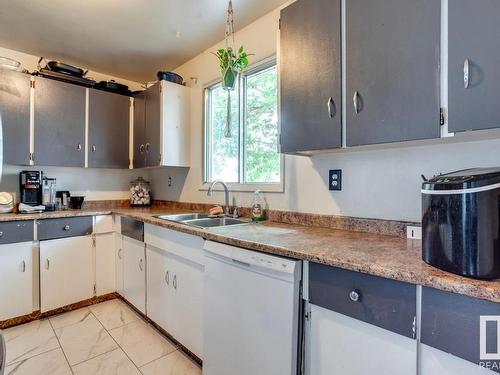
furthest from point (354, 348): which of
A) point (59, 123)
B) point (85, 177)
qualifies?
→ point (85, 177)

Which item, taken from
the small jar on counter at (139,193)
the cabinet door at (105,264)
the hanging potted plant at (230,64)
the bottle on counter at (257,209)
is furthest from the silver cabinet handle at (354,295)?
the small jar on counter at (139,193)

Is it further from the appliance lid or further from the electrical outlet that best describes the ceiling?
the appliance lid

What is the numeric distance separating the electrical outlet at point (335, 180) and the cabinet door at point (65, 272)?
2.22 m

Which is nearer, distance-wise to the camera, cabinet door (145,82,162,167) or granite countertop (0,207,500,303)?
granite countertop (0,207,500,303)

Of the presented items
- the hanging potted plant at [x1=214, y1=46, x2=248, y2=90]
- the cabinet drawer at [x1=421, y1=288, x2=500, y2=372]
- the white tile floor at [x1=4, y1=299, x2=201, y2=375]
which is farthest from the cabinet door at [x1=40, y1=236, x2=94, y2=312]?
the cabinet drawer at [x1=421, y1=288, x2=500, y2=372]

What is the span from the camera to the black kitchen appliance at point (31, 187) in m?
2.50

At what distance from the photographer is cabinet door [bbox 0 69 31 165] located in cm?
234

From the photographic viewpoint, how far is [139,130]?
9.83ft

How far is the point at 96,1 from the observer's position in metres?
1.89

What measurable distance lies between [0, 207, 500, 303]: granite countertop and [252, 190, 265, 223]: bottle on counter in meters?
0.24

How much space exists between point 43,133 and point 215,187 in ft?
5.54

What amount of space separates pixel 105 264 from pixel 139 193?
3.04 ft

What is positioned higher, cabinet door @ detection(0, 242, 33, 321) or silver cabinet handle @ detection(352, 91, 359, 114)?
silver cabinet handle @ detection(352, 91, 359, 114)

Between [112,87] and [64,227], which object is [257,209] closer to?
[64,227]
